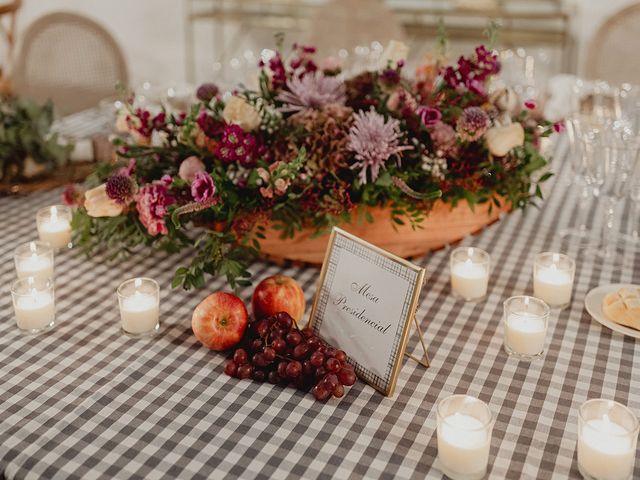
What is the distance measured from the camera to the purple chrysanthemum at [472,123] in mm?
1412

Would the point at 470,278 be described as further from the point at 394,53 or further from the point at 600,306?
the point at 394,53

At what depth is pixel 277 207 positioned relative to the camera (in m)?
1.44

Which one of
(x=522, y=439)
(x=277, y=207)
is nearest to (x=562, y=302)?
(x=522, y=439)

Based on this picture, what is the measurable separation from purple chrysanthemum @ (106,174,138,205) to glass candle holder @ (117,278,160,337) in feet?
0.56

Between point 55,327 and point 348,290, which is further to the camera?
point 55,327

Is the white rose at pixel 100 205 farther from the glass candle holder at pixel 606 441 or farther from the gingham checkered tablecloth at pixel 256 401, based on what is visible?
the glass candle holder at pixel 606 441

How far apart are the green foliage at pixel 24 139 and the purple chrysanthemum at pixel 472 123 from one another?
3.48 ft

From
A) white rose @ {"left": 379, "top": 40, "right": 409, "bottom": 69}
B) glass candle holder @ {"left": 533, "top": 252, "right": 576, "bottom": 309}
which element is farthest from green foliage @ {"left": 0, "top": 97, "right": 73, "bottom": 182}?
glass candle holder @ {"left": 533, "top": 252, "right": 576, "bottom": 309}

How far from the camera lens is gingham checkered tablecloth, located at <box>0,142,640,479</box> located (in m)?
1.02

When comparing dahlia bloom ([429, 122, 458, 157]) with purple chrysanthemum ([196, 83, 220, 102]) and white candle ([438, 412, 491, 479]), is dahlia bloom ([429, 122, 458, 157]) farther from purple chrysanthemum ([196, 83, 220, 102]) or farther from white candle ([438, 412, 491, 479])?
white candle ([438, 412, 491, 479])

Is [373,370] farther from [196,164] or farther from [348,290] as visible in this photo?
[196,164]

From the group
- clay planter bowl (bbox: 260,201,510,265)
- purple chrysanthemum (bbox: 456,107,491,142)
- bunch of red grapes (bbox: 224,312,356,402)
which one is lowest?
bunch of red grapes (bbox: 224,312,356,402)

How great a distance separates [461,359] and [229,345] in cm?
40

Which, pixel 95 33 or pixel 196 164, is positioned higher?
pixel 95 33
